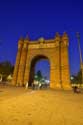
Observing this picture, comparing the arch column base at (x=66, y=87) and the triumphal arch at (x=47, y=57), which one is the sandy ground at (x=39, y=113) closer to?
the arch column base at (x=66, y=87)

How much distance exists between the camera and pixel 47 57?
39562 mm

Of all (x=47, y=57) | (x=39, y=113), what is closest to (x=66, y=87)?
(x=47, y=57)

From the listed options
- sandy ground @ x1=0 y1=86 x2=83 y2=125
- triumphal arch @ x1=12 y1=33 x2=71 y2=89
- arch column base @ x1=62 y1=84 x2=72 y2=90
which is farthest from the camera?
triumphal arch @ x1=12 y1=33 x2=71 y2=89

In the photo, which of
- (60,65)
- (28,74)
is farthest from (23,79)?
(60,65)

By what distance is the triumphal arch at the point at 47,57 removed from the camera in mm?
36294

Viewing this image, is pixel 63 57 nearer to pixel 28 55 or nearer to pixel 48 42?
pixel 48 42

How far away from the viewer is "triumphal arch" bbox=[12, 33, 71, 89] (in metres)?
36.3

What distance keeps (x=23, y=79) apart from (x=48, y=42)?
11.2 meters

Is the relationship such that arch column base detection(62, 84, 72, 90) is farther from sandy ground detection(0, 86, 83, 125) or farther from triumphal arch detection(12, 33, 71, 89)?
sandy ground detection(0, 86, 83, 125)

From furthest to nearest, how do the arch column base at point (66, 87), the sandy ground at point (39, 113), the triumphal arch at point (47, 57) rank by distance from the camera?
the triumphal arch at point (47, 57), the arch column base at point (66, 87), the sandy ground at point (39, 113)

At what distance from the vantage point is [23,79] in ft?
127

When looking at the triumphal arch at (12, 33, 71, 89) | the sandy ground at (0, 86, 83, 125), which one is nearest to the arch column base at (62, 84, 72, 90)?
the triumphal arch at (12, 33, 71, 89)

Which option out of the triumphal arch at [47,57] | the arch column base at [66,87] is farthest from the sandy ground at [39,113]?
the triumphal arch at [47,57]

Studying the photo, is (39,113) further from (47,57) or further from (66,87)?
(47,57)
